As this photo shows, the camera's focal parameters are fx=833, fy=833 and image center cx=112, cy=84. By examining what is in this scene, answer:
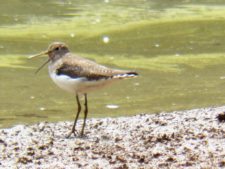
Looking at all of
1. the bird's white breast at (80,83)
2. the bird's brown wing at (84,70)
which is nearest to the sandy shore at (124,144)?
the bird's white breast at (80,83)

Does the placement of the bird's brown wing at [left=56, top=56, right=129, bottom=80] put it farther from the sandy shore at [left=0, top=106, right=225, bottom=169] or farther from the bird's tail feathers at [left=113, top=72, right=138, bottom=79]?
the sandy shore at [left=0, top=106, right=225, bottom=169]

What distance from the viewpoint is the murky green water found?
8.94 meters

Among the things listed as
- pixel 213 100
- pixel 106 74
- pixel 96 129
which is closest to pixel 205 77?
pixel 213 100

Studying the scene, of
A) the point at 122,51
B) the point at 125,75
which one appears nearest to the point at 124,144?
the point at 125,75

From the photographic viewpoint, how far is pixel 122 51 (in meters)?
12.4

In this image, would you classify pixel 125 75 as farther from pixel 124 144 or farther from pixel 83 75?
pixel 124 144

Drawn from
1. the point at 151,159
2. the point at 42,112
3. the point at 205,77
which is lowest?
the point at 151,159

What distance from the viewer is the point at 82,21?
14.4m

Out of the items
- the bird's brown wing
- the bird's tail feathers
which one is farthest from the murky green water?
the bird's tail feathers

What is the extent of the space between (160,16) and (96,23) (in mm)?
1272

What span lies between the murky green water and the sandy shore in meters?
1.00

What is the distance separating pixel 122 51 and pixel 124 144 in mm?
6244

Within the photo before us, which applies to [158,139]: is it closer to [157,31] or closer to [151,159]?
[151,159]

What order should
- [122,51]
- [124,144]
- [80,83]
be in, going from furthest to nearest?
1. [122,51]
2. [80,83]
3. [124,144]
